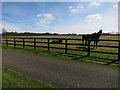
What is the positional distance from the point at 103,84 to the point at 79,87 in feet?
3.15

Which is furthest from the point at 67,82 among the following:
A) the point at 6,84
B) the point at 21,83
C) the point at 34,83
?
the point at 6,84

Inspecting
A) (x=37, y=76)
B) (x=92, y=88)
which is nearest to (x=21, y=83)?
(x=37, y=76)

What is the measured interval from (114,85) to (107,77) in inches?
26.0

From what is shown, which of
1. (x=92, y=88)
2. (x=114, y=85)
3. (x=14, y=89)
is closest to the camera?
(x=14, y=89)

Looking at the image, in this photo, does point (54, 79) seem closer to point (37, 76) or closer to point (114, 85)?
point (37, 76)

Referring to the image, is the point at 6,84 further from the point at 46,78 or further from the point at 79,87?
the point at 79,87

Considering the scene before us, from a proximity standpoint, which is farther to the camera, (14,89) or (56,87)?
(56,87)

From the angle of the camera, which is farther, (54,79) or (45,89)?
(54,79)

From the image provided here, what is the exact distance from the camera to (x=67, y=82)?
3.77m

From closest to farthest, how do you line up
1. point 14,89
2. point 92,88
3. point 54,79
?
point 14,89
point 92,88
point 54,79

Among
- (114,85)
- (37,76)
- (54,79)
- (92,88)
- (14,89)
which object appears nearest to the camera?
(14,89)

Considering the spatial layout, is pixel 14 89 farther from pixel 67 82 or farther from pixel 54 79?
pixel 67 82

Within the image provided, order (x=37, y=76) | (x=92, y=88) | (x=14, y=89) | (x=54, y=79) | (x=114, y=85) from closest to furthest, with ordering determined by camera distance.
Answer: (x=14, y=89)
(x=92, y=88)
(x=114, y=85)
(x=54, y=79)
(x=37, y=76)

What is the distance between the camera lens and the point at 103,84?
365 cm
